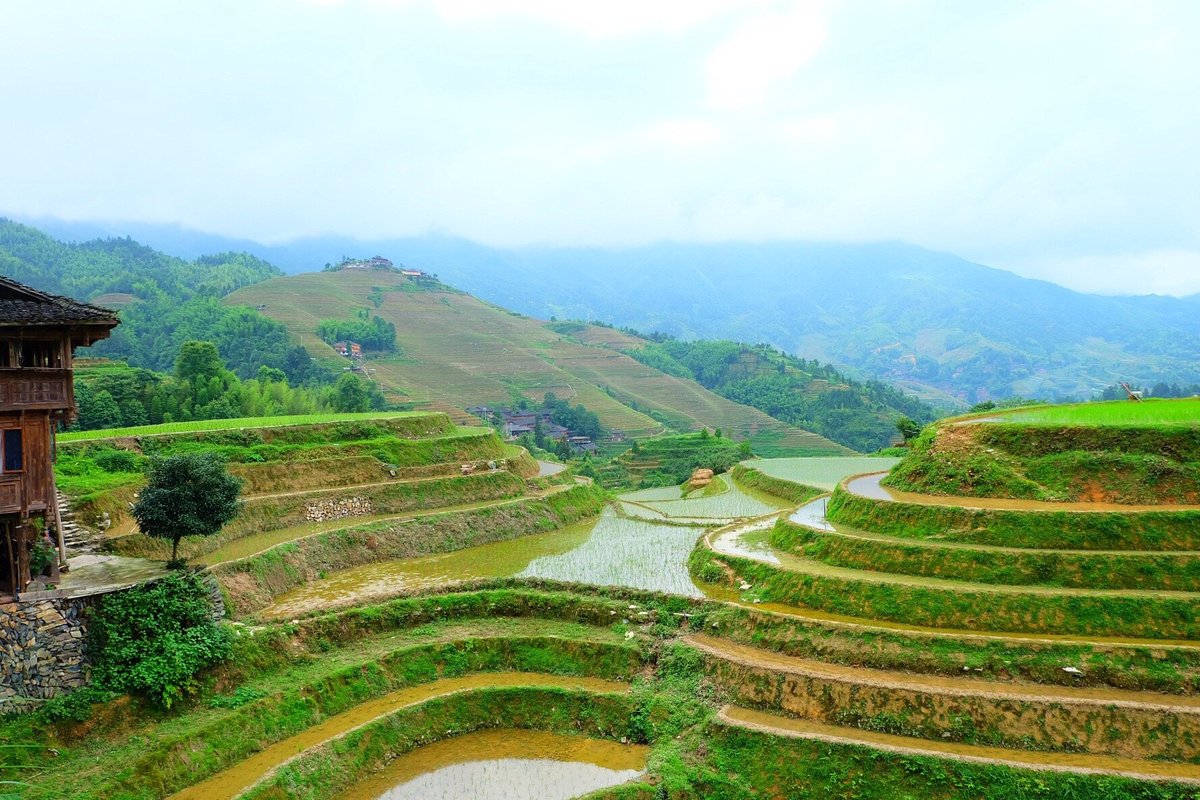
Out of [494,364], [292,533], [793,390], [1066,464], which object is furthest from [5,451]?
[793,390]

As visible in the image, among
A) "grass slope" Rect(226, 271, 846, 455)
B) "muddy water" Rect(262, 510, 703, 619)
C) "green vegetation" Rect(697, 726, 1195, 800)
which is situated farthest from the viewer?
"grass slope" Rect(226, 271, 846, 455)

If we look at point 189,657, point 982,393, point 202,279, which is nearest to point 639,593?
point 189,657

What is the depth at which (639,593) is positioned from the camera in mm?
19078

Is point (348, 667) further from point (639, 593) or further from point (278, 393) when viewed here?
point (278, 393)

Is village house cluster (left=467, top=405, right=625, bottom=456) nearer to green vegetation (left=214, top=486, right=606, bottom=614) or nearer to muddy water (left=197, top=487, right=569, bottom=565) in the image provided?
green vegetation (left=214, top=486, right=606, bottom=614)

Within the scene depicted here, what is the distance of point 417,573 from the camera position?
22.2m

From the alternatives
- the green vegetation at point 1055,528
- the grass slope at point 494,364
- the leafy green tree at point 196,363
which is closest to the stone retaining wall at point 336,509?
the green vegetation at point 1055,528

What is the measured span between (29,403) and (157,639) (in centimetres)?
497

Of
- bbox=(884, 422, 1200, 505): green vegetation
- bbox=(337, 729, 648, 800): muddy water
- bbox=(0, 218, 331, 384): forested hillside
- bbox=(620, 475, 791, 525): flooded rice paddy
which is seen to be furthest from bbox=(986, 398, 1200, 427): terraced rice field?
bbox=(0, 218, 331, 384): forested hillside

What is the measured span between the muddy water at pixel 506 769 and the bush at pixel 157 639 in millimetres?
3960

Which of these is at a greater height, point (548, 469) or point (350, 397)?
point (350, 397)

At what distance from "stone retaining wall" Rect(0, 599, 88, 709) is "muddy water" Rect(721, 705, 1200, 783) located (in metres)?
11.8

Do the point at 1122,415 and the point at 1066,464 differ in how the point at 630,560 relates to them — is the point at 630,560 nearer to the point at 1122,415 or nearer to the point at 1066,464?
the point at 1066,464

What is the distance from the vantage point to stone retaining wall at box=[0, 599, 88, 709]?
1362cm
